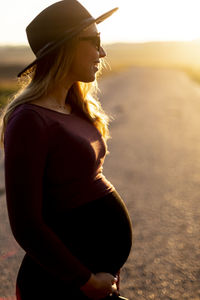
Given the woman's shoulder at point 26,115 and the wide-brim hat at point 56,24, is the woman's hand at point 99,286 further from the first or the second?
the wide-brim hat at point 56,24

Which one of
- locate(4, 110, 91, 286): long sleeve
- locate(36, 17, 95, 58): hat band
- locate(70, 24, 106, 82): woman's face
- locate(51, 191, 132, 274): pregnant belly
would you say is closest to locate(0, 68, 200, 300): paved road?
locate(51, 191, 132, 274): pregnant belly

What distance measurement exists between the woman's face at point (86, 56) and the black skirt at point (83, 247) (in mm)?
524

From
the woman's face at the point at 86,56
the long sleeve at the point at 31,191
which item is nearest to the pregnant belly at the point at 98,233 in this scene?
the long sleeve at the point at 31,191

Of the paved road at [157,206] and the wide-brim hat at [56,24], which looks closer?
the wide-brim hat at [56,24]

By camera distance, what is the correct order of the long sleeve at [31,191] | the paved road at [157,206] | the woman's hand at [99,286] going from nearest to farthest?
the long sleeve at [31,191]
the woman's hand at [99,286]
the paved road at [157,206]

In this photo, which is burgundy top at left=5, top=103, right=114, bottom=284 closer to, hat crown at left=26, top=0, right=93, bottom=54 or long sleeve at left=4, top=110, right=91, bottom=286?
long sleeve at left=4, top=110, right=91, bottom=286

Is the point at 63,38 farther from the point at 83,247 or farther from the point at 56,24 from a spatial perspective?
the point at 83,247

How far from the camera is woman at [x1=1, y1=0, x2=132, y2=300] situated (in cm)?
127

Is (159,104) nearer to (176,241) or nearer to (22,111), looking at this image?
(176,241)

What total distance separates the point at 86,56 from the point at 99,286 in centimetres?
91

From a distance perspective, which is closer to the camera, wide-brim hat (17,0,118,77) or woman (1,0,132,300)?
woman (1,0,132,300)

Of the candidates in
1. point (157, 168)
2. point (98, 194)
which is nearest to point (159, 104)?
point (157, 168)

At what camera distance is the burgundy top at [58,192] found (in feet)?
4.12

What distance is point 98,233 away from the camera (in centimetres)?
155
